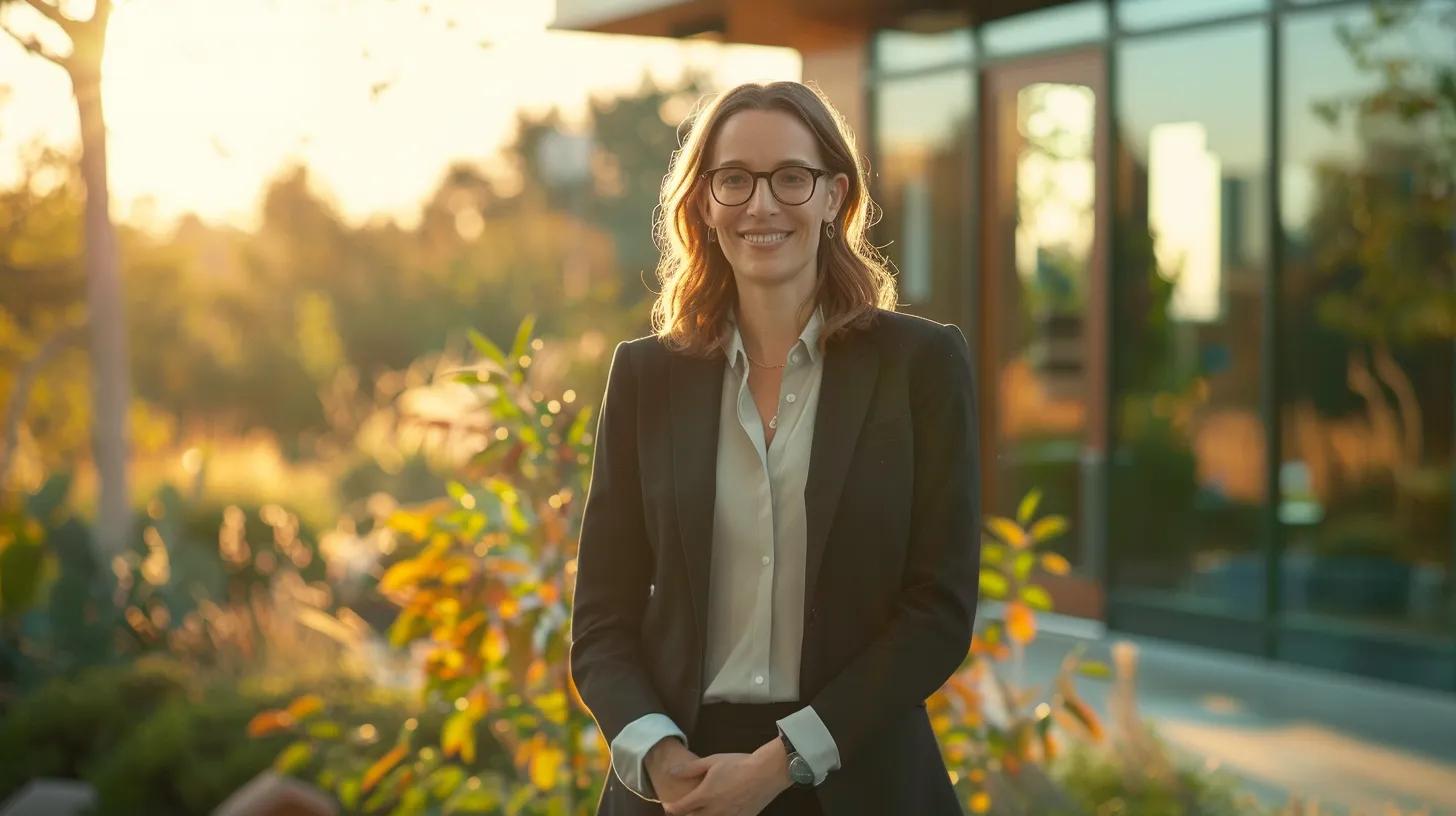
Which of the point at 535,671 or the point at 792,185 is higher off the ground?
the point at 792,185

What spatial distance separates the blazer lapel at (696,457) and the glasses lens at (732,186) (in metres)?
0.23

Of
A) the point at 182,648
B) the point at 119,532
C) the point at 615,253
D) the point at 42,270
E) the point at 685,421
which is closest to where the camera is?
the point at 685,421

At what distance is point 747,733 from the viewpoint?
2.21 meters

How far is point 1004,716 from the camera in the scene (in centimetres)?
412

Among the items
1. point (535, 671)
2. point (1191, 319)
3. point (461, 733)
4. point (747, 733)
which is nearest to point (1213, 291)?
point (1191, 319)

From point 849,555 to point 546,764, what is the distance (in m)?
1.73

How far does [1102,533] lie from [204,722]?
5.36m

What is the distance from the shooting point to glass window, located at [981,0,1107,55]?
908 centimetres

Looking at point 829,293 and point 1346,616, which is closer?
point 829,293

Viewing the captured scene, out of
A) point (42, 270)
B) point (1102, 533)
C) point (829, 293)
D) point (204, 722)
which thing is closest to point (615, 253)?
point (42, 270)

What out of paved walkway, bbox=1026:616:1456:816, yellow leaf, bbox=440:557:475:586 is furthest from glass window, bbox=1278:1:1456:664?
yellow leaf, bbox=440:557:475:586

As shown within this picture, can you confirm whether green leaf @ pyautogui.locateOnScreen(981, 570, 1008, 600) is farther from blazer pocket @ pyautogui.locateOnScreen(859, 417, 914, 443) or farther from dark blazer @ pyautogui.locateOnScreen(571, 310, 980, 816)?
blazer pocket @ pyautogui.locateOnScreen(859, 417, 914, 443)

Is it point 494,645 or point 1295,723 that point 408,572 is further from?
point 1295,723

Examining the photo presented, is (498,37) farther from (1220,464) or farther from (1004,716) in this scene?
(1220,464)
